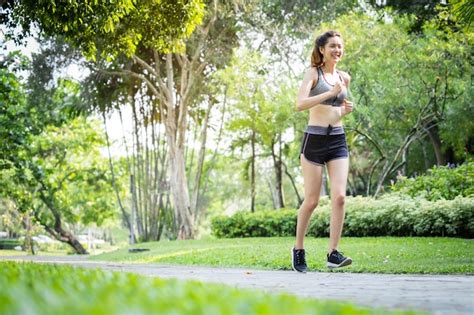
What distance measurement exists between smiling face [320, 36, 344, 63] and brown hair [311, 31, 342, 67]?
0.03m

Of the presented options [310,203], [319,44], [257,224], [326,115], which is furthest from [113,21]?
[257,224]

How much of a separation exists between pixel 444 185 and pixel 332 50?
428 inches

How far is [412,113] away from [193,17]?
14.4 meters

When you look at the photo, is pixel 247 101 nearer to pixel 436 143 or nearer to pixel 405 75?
pixel 405 75

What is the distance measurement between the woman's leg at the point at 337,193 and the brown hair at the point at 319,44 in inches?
38.6

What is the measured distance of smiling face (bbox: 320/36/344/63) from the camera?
6070mm

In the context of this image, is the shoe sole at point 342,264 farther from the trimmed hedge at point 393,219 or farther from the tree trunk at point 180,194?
the tree trunk at point 180,194

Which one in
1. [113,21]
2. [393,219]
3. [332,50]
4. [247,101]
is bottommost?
[393,219]

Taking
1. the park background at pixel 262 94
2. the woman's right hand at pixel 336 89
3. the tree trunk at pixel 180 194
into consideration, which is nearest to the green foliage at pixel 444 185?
the park background at pixel 262 94

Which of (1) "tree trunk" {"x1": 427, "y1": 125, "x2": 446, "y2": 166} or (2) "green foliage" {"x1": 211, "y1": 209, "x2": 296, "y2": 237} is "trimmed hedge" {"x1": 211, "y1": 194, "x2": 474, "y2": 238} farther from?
(1) "tree trunk" {"x1": 427, "y1": 125, "x2": 446, "y2": 166}

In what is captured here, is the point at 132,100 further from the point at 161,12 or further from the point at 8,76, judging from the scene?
the point at 161,12

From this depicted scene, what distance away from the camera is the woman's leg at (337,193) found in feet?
19.3

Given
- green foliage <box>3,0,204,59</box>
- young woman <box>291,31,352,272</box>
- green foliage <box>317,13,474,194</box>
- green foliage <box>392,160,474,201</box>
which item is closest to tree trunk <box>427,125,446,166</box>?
green foliage <box>317,13,474,194</box>

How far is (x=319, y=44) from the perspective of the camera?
6.14m
